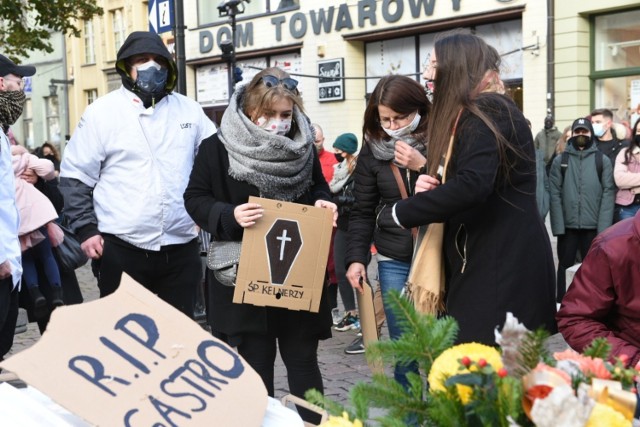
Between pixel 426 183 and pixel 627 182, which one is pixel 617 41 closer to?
pixel 627 182

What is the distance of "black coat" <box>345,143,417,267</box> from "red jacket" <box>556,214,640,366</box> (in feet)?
4.55

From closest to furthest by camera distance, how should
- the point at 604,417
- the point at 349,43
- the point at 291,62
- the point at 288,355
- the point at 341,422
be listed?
the point at 604,417 < the point at 341,422 < the point at 288,355 < the point at 349,43 < the point at 291,62

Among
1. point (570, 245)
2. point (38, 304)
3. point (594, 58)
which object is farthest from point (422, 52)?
point (38, 304)

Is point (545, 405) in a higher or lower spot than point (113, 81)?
lower

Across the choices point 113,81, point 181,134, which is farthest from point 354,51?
point 181,134

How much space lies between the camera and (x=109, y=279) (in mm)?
4156

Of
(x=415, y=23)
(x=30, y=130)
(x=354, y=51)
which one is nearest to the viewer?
(x=415, y=23)

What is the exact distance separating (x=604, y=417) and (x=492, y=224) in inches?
74.2

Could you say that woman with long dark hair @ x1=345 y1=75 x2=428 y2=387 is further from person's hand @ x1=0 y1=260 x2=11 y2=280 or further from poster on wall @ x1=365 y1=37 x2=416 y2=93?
poster on wall @ x1=365 y1=37 x2=416 y2=93

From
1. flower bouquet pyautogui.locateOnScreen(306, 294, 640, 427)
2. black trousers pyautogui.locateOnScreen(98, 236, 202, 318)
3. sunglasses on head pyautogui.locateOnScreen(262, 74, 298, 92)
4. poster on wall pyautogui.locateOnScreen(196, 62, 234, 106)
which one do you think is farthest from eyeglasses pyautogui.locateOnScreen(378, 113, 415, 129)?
poster on wall pyautogui.locateOnScreen(196, 62, 234, 106)

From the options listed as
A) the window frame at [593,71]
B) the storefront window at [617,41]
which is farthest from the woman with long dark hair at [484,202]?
the window frame at [593,71]

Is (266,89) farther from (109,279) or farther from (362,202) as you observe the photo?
(109,279)

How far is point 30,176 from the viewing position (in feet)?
20.7

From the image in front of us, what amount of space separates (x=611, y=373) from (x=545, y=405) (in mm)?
243
